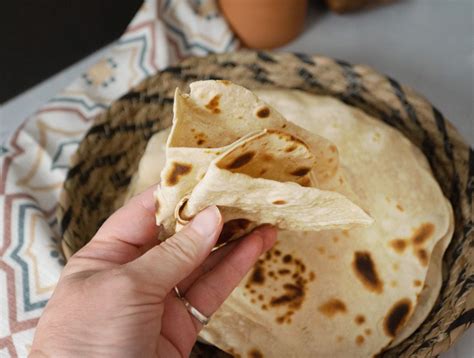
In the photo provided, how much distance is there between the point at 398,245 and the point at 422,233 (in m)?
0.04

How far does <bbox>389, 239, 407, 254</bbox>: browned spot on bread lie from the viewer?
0.77 metres

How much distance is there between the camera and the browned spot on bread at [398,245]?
2.51 ft

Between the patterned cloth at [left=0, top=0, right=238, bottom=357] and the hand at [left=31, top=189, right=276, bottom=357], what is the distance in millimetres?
229

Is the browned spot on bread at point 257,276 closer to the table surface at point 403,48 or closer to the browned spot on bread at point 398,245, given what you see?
the browned spot on bread at point 398,245

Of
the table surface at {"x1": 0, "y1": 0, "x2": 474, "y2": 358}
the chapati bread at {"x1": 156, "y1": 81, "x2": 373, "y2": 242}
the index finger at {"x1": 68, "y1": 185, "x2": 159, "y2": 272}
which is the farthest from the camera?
the table surface at {"x1": 0, "y1": 0, "x2": 474, "y2": 358}

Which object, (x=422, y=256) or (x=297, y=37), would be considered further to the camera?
(x=297, y=37)

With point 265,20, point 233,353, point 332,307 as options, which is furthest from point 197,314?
point 265,20

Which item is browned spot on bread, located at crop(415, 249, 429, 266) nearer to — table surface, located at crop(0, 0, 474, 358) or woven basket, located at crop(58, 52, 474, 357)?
woven basket, located at crop(58, 52, 474, 357)

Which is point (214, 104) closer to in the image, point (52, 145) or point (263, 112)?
point (263, 112)

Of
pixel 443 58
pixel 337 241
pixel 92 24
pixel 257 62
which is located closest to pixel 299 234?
pixel 337 241

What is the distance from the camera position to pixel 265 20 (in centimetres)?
116

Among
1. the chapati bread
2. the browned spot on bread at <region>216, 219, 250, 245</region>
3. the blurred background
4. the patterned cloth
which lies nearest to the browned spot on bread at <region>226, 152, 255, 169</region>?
the chapati bread

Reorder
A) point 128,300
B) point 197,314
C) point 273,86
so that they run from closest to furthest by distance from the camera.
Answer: point 128,300, point 197,314, point 273,86

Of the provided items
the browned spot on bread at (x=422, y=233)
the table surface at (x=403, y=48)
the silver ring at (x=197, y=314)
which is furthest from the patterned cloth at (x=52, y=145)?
the browned spot on bread at (x=422, y=233)
